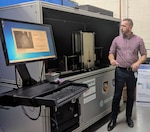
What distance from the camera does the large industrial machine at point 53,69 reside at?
5.64ft

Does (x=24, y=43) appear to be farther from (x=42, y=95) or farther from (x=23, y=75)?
(x=42, y=95)

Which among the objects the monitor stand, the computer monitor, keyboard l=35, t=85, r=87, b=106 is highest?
the computer monitor

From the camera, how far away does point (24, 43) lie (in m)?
1.85

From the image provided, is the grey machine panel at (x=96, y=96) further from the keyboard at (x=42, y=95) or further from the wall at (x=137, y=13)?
the wall at (x=137, y=13)

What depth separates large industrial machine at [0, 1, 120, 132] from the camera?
1.72 metres

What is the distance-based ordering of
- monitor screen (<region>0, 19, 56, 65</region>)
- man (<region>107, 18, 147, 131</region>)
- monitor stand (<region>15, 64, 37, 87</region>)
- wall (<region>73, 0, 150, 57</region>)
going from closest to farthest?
monitor screen (<region>0, 19, 56, 65</region>) < monitor stand (<region>15, 64, 37, 87</region>) < man (<region>107, 18, 147, 131</region>) < wall (<region>73, 0, 150, 57</region>)

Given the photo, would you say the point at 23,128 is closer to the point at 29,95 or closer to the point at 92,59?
the point at 29,95

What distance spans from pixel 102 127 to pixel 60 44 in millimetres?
1358

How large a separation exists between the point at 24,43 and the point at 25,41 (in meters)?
0.02

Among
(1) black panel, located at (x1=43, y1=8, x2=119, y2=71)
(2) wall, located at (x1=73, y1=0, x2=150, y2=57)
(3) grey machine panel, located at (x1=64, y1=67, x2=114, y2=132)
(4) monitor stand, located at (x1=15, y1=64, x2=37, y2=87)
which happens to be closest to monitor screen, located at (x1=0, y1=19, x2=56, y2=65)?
(4) monitor stand, located at (x1=15, y1=64, x2=37, y2=87)

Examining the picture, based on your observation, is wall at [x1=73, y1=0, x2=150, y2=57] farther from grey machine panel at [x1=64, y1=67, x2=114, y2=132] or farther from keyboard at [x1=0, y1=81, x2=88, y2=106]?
keyboard at [x1=0, y1=81, x2=88, y2=106]

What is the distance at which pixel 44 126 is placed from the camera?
7.72 ft

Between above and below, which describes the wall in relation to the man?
above

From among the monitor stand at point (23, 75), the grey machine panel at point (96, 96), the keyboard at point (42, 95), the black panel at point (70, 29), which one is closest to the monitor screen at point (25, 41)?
the monitor stand at point (23, 75)
